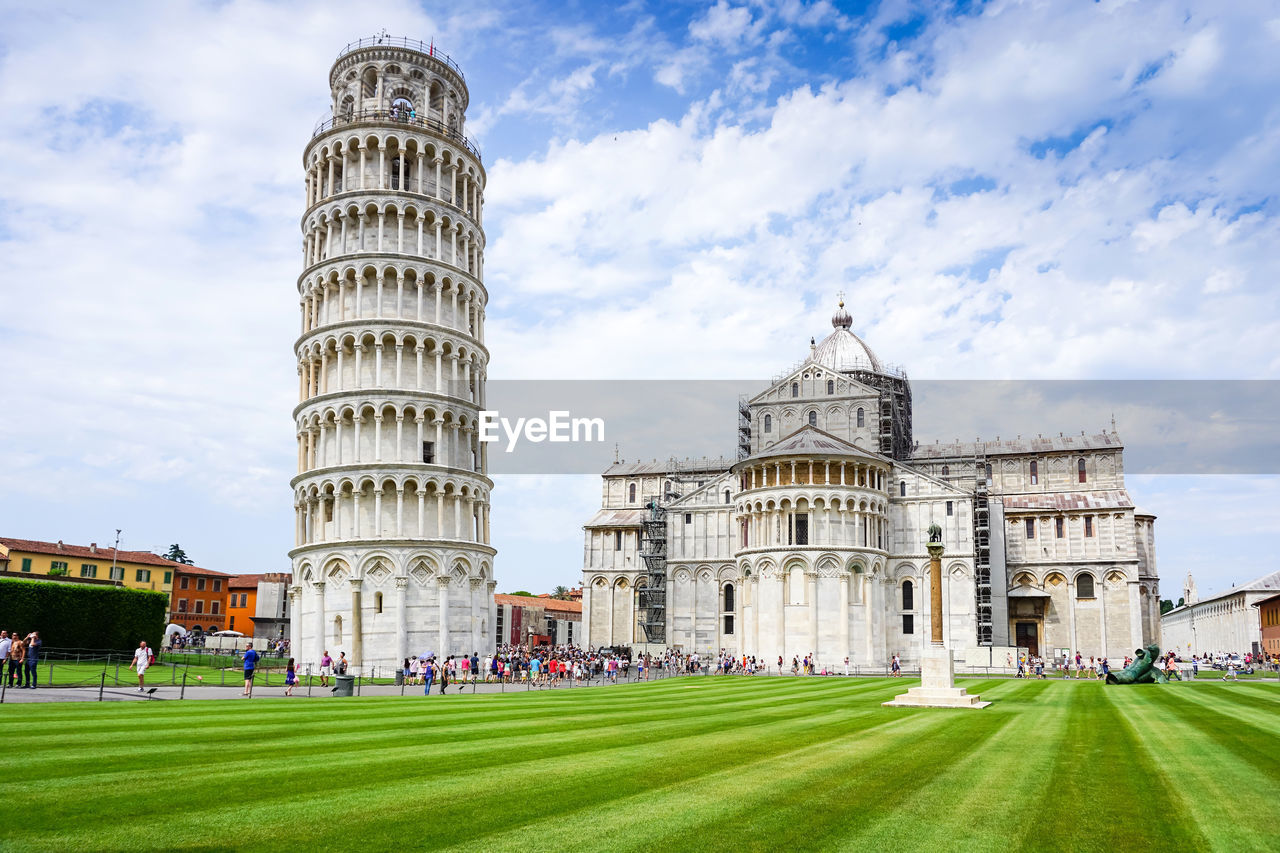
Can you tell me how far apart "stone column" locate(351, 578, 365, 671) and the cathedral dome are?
171 feet

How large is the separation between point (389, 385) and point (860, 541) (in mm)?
36570

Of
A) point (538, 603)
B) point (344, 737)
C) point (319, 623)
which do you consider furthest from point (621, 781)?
point (538, 603)

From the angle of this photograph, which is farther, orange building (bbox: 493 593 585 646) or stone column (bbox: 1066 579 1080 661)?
orange building (bbox: 493 593 585 646)

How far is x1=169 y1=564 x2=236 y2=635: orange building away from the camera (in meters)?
97.7

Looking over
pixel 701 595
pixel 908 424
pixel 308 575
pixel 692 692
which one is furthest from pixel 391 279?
pixel 908 424

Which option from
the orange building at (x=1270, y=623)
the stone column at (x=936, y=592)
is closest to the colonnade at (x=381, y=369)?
the stone column at (x=936, y=592)

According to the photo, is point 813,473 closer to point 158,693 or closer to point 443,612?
point 443,612

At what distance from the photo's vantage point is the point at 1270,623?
9031 cm

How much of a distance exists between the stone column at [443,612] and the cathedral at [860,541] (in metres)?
26.5

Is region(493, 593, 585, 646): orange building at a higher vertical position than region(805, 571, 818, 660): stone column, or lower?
lower

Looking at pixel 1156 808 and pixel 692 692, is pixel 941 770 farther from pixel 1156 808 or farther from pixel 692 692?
pixel 692 692

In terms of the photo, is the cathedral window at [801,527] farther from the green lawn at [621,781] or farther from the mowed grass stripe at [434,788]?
the mowed grass stripe at [434,788]

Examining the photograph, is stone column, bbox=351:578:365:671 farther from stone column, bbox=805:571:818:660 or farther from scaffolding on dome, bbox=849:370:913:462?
scaffolding on dome, bbox=849:370:913:462

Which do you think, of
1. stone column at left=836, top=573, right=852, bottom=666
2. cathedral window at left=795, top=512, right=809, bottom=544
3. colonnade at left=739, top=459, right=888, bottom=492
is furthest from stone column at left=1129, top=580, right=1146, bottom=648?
cathedral window at left=795, top=512, right=809, bottom=544
